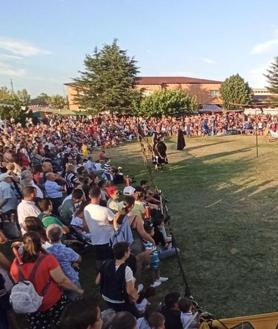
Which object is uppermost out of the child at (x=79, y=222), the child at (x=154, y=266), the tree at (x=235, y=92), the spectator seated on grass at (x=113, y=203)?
the tree at (x=235, y=92)

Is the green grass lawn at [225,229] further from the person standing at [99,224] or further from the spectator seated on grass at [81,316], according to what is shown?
the spectator seated on grass at [81,316]

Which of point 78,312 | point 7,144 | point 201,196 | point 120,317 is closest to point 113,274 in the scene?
point 120,317

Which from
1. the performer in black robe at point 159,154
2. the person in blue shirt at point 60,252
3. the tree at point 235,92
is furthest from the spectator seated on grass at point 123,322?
the tree at point 235,92

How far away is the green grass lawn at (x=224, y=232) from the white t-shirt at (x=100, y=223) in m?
1.10

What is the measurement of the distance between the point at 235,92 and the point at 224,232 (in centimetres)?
6437

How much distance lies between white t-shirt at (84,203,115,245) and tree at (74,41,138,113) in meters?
45.0

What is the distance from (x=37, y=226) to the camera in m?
5.02

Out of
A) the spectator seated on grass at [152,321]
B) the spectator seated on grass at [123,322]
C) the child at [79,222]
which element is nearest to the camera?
the spectator seated on grass at [123,322]

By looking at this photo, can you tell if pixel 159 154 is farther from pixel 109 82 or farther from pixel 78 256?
pixel 109 82

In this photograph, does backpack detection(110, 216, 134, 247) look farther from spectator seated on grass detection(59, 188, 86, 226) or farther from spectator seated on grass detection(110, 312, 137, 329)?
spectator seated on grass detection(110, 312, 137, 329)

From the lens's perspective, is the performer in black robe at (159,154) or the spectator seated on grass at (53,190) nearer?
the spectator seated on grass at (53,190)

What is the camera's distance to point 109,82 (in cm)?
5244

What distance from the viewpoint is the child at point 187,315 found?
186 inches

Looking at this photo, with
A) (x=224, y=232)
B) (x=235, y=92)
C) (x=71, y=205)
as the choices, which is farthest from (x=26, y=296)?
(x=235, y=92)
